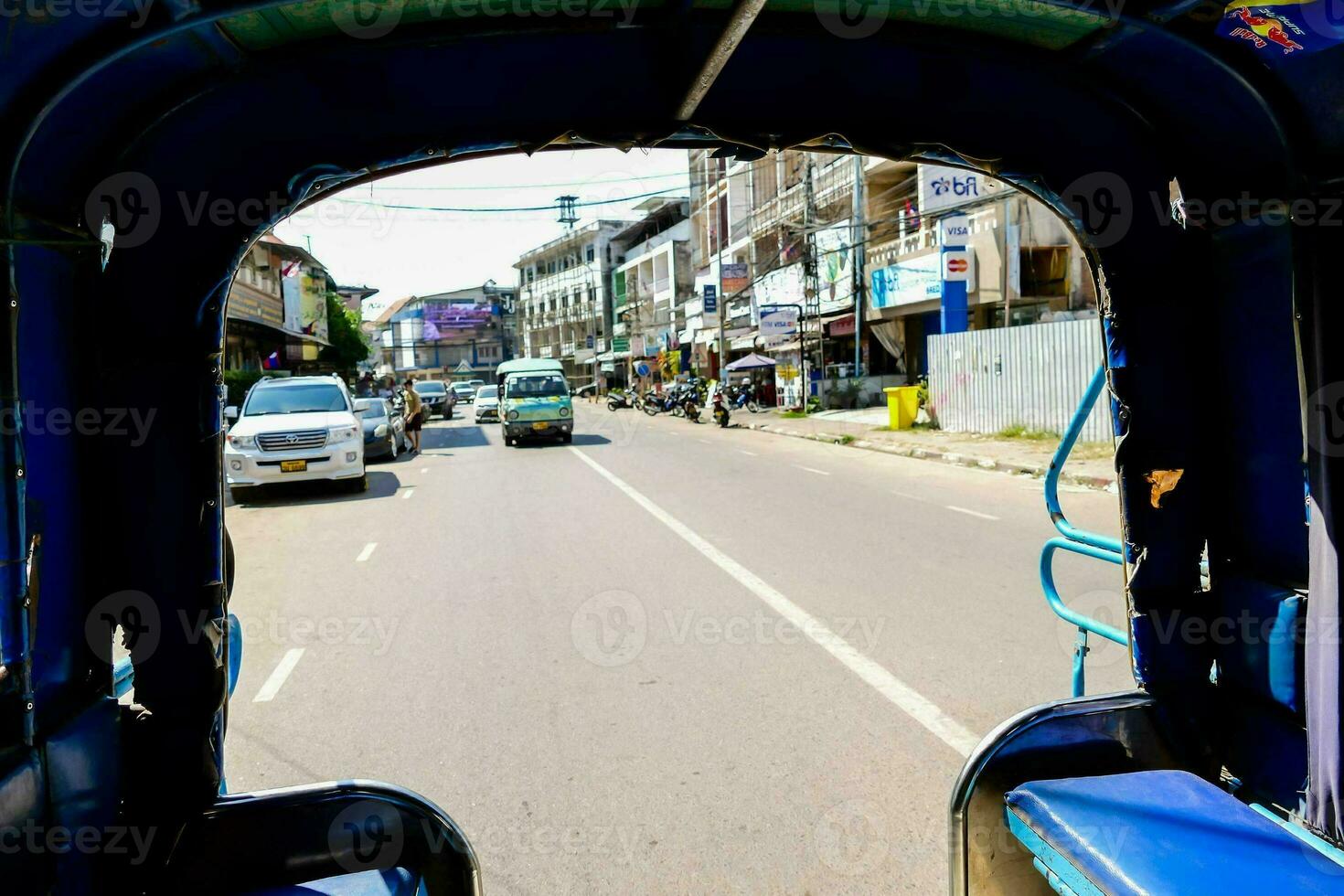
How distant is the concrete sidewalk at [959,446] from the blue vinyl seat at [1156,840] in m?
9.41

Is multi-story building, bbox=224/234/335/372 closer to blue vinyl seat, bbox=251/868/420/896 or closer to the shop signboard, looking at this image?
the shop signboard

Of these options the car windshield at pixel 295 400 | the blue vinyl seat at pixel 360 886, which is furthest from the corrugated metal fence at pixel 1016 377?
the blue vinyl seat at pixel 360 886

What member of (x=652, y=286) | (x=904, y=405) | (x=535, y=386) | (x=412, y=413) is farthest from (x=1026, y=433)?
(x=652, y=286)

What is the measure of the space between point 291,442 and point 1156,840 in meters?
13.6

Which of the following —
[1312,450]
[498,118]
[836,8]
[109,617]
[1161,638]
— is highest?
[836,8]

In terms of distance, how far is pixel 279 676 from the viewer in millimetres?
5855

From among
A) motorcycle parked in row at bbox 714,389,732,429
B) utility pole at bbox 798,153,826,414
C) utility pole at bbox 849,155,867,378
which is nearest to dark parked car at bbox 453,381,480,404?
utility pole at bbox 798,153,826,414

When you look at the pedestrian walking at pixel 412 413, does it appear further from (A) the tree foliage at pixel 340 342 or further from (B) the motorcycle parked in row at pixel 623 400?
(A) the tree foliage at pixel 340 342

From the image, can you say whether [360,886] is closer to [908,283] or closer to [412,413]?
[412,413]

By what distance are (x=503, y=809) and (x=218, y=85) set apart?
2.84 m

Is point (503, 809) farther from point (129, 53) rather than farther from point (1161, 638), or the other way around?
point (129, 53)

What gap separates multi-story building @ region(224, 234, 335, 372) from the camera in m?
32.8

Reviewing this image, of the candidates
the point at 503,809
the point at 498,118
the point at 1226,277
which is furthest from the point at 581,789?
the point at 1226,277

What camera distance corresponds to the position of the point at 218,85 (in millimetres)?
2414
